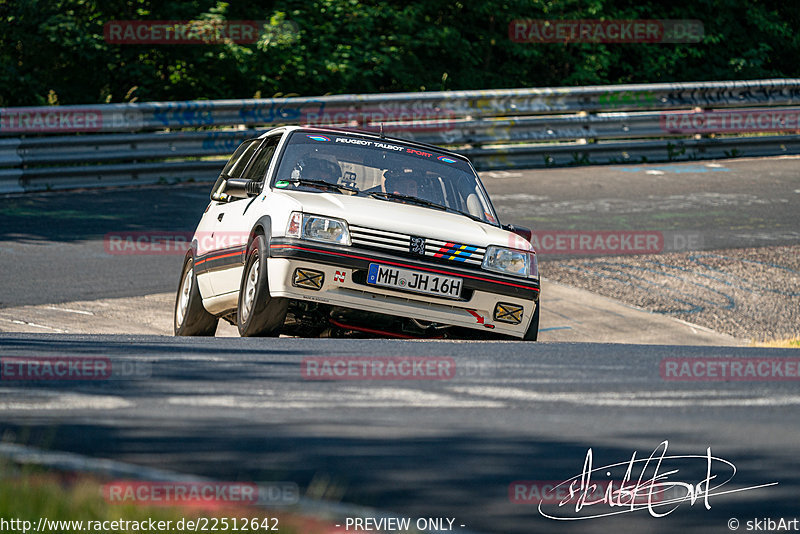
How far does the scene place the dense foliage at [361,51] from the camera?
816 inches

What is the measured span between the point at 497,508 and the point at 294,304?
12.8 ft

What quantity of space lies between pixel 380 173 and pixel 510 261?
4.63 ft

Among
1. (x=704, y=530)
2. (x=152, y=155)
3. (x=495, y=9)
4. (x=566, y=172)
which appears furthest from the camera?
(x=495, y=9)

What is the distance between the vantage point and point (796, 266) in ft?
37.7

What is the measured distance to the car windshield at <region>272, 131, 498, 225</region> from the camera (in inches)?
301

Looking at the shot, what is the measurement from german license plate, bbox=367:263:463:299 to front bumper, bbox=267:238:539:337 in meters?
0.03

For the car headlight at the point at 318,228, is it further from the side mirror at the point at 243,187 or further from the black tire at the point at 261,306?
the side mirror at the point at 243,187

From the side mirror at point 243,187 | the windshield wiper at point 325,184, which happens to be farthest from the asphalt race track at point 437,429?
the side mirror at point 243,187

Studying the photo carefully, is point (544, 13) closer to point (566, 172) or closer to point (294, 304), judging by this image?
point (566, 172)

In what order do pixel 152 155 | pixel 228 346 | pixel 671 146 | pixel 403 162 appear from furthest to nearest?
pixel 671 146, pixel 152 155, pixel 403 162, pixel 228 346

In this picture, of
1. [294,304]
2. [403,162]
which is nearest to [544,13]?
[403,162]

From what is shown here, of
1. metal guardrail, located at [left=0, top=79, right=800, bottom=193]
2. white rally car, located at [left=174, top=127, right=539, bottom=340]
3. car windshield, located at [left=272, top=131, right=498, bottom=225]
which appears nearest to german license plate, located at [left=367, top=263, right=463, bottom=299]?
white rally car, located at [left=174, top=127, right=539, bottom=340]

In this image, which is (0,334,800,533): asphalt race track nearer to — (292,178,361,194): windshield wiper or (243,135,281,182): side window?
(292,178,361,194): windshield wiper

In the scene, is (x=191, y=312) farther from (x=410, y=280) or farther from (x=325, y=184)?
(x=410, y=280)
